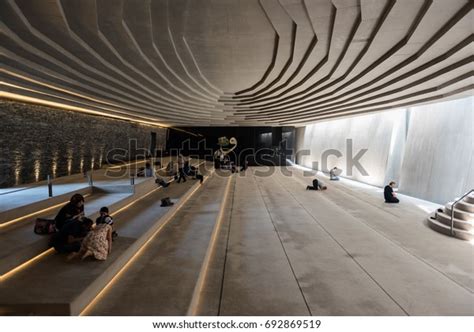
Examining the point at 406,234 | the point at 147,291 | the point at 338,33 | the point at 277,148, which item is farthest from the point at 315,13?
the point at 277,148

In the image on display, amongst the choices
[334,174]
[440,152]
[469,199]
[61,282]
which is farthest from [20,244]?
[334,174]

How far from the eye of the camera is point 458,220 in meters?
7.09

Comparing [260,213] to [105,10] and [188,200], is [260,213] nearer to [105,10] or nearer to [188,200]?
[188,200]

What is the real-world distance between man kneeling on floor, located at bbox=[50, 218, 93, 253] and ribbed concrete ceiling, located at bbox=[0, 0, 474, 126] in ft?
10.8

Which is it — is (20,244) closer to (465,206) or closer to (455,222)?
(455,222)

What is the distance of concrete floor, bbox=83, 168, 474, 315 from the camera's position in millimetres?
3793

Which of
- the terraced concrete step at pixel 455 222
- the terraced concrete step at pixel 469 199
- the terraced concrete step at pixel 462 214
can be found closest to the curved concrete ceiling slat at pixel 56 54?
the terraced concrete step at pixel 455 222

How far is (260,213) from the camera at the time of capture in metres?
9.21

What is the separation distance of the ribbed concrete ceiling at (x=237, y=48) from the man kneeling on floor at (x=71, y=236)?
3299mm

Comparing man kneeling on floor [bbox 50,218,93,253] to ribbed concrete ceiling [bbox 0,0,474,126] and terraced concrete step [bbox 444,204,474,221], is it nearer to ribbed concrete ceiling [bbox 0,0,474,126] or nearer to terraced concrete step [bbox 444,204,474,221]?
ribbed concrete ceiling [bbox 0,0,474,126]

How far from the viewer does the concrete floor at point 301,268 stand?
12.4ft

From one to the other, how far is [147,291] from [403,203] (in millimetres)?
9678

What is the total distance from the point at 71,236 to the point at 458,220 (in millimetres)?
8011

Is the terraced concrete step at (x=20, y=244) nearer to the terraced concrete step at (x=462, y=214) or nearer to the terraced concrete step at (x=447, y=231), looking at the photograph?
the terraced concrete step at (x=447, y=231)
